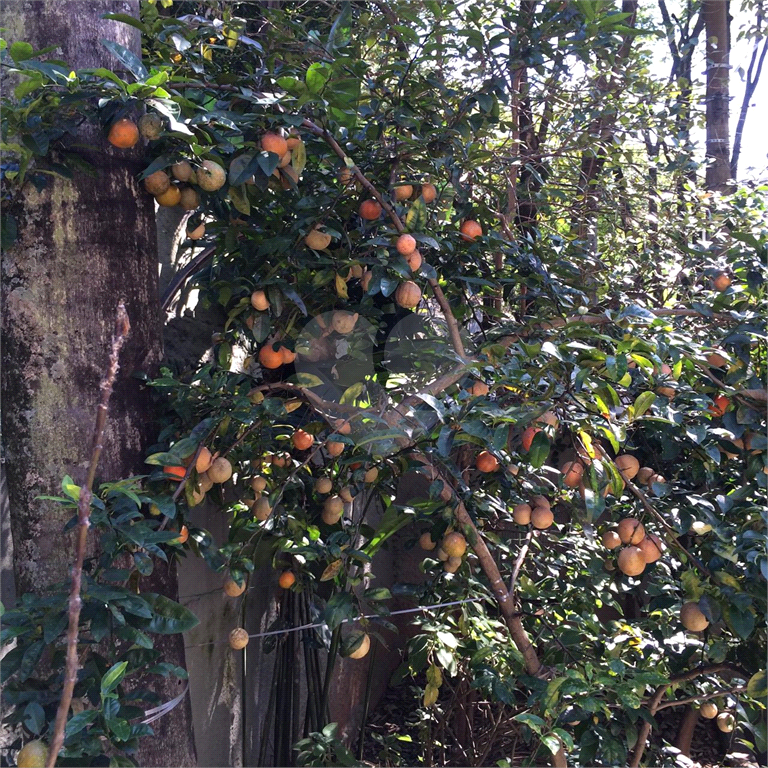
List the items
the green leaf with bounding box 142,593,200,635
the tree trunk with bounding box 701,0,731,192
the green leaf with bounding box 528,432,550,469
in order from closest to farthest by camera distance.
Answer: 1. the green leaf with bounding box 142,593,200,635
2. the green leaf with bounding box 528,432,550,469
3. the tree trunk with bounding box 701,0,731,192

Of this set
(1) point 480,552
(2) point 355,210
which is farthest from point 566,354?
(2) point 355,210

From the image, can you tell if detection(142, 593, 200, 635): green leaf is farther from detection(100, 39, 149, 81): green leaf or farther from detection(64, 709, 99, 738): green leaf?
detection(100, 39, 149, 81): green leaf

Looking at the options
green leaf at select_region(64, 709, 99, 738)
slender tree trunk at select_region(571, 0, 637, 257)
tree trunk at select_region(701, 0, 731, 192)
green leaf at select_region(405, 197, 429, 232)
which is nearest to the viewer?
green leaf at select_region(64, 709, 99, 738)

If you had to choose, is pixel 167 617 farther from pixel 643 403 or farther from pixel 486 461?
pixel 643 403

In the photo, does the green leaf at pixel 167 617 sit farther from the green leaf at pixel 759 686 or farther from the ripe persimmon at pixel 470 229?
the ripe persimmon at pixel 470 229

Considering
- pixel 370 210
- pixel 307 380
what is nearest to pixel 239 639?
pixel 307 380

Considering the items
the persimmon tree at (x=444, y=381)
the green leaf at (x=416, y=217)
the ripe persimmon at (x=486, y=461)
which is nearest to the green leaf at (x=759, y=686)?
the persimmon tree at (x=444, y=381)

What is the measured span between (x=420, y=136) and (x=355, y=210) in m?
0.22

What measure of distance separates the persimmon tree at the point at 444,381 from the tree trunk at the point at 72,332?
0.08m

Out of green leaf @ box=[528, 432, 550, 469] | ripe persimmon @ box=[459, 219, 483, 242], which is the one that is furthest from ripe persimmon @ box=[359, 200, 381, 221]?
green leaf @ box=[528, 432, 550, 469]

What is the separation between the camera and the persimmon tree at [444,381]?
1.37 meters

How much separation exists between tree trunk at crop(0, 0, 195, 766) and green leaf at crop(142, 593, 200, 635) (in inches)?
7.8

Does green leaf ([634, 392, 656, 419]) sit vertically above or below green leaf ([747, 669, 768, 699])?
above

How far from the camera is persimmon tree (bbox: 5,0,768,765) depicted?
4.48ft
